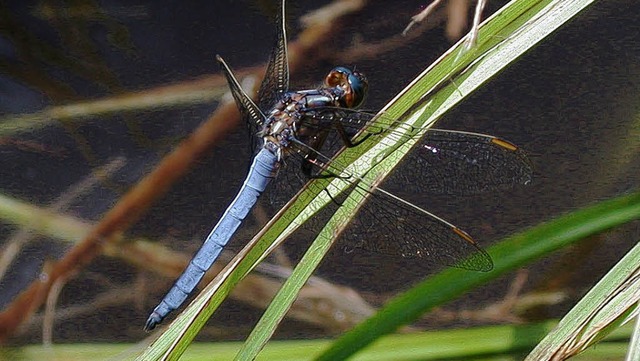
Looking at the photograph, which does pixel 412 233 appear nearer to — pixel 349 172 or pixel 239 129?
pixel 349 172

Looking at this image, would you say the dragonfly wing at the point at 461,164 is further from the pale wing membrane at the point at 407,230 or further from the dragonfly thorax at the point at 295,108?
the dragonfly thorax at the point at 295,108

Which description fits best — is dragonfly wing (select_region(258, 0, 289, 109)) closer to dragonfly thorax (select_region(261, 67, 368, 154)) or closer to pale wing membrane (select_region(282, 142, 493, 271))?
dragonfly thorax (select_region(261, 67, 368, 154))

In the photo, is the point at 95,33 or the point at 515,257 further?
the point at 95,33

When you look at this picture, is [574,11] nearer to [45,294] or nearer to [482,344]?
[482,344]

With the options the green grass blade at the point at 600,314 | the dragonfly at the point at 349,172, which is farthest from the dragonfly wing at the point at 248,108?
the green grass blade at the point at 600,314

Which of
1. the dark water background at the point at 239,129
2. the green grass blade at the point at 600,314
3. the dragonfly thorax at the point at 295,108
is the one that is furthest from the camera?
the dark water background at the point at 239,129

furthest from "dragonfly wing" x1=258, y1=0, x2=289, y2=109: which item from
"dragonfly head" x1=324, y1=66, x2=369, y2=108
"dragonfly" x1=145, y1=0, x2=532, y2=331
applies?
"dragonfly head" x1=324, y1=66, x2=369, y2=108

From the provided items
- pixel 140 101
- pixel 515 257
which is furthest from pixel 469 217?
pixel 140 101
